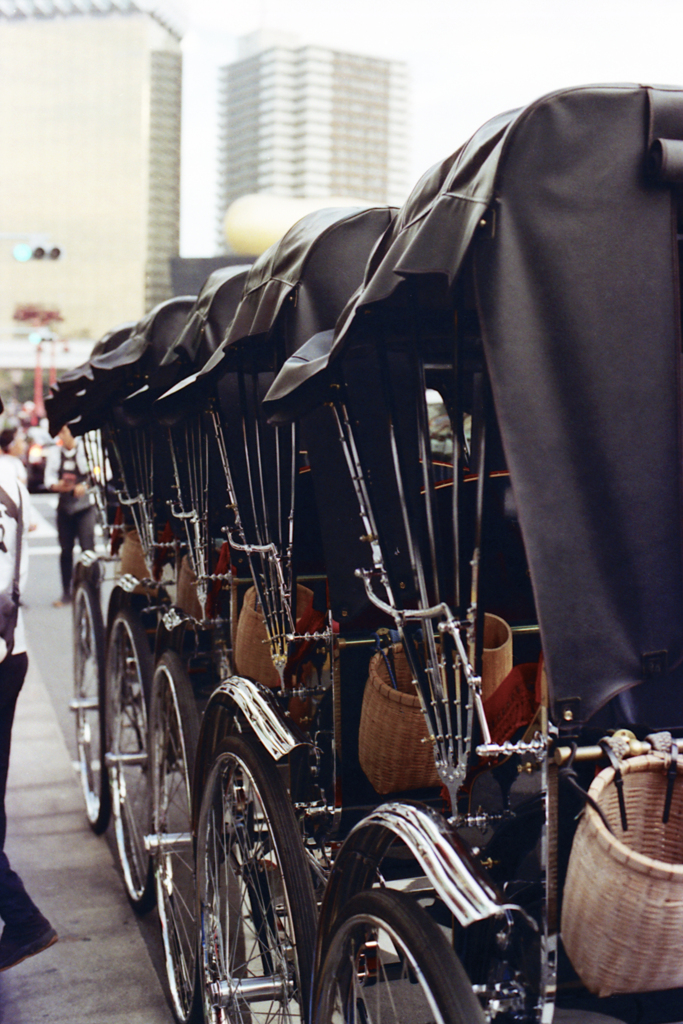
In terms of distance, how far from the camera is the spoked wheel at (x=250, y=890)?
2.17 metres

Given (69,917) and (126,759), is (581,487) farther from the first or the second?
(69,917)

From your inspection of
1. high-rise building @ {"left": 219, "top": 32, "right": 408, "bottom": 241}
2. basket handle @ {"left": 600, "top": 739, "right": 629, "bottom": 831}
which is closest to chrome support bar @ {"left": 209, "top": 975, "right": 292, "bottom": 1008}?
basket handle @ {"left": 600, "top": 739, "right": 629, "bottom": 831}

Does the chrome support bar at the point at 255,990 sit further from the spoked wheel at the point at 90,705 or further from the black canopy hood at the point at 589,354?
the spoked wheel at the point at 90,705

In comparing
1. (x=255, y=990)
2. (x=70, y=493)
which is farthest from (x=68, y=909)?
(x=70, y=493)

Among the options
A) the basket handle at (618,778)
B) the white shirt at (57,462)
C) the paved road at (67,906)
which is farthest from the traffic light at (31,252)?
the basket handle at (618,778)

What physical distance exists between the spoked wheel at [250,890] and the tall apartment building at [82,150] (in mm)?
75825

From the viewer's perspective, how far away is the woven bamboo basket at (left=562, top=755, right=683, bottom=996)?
129cm

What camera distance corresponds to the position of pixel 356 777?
8.30ft

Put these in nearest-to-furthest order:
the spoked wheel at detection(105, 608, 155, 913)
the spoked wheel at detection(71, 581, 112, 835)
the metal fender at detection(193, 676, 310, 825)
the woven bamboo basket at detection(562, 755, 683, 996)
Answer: the woven bamboo basket at detection(562, 755, 683, 996) → the metal fender at detection(193, 676, 310, 825) → the spoked wheel at detection(105, 608, 155, 913) → the spoked wheel at detection(71, 581, 112, 835)

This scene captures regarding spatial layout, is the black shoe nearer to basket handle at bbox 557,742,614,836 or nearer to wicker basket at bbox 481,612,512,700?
wicker basket at bbox 481,612,512,700

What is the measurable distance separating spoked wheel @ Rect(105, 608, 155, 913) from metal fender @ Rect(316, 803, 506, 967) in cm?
206

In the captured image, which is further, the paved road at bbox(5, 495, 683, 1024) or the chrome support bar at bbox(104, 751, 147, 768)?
the chrome support bar at bbox(104, 751, 147, 768)

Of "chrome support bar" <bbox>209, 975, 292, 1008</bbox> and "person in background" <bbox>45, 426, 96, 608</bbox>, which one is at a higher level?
"person in background" <bbox>45, 426, 96, 608</bbox>

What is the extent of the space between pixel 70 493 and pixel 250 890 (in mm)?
8107
